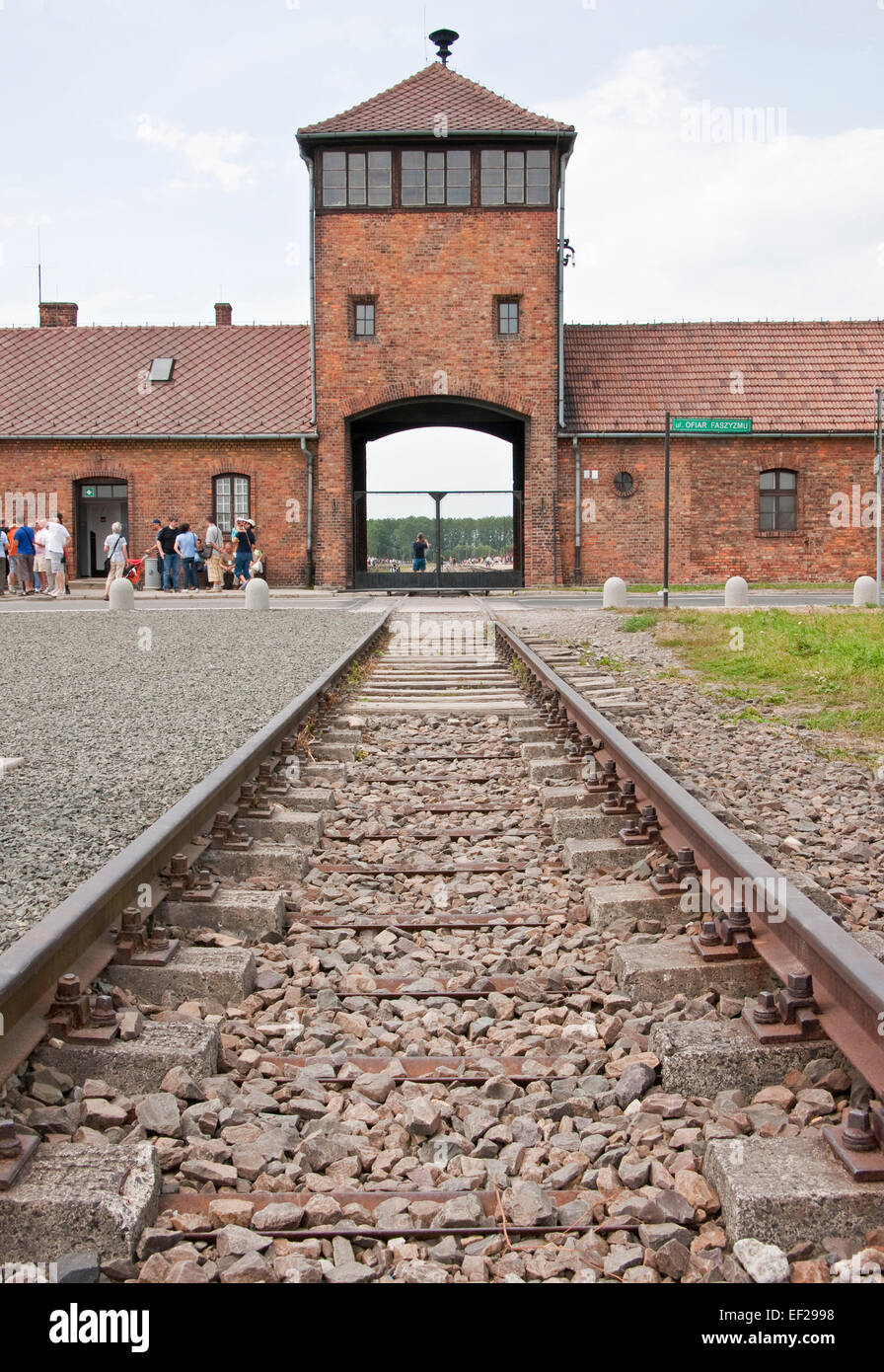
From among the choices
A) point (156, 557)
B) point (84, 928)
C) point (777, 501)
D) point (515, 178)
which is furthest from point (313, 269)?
point (84, 928)

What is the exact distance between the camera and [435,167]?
30.3 meters

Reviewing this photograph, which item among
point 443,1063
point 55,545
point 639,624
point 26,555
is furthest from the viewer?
point 26,555

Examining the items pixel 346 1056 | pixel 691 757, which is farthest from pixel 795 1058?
pixel 691 757

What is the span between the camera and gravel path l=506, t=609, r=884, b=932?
4727 millimetres

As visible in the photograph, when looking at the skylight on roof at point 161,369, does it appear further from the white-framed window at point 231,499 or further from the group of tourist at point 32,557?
the group of tourist at point 32,557

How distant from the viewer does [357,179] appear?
30.3 m

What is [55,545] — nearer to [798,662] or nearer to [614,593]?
[614,593]

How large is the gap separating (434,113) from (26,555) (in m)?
14.4

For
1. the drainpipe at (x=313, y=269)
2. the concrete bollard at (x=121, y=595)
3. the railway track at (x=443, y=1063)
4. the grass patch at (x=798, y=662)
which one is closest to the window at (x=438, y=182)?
the drainpipe at (x=313, y=269)

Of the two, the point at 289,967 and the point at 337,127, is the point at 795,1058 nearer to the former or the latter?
the point at 289,967

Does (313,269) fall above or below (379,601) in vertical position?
above

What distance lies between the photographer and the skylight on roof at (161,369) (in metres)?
34.3
